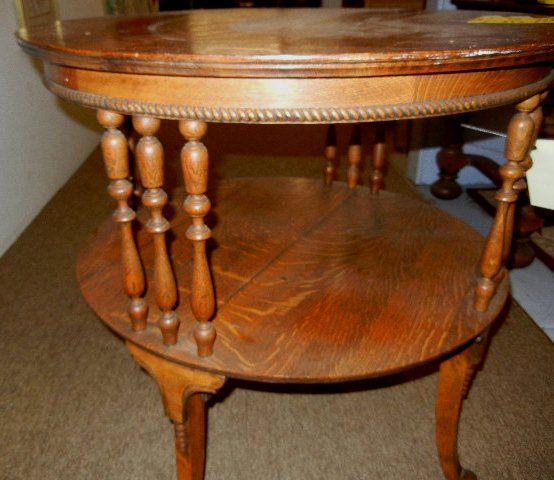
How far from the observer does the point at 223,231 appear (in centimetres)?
119

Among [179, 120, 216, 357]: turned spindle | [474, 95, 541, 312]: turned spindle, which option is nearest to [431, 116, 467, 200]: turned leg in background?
[474, 95, 541, 312]: turned spindle

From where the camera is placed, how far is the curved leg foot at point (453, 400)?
0.90 m

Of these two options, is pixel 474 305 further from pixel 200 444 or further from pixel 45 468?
pixel 45 468

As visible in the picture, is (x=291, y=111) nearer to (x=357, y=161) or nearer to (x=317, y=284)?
(x=317, y=284)

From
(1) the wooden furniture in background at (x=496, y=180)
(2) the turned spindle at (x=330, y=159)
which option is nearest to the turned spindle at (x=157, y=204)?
(2) the turned spindle at (x=330, y=159)

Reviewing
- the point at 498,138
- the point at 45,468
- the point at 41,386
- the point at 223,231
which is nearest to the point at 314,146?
the point at 498,138

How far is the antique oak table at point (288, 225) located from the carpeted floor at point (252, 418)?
0.15 meters

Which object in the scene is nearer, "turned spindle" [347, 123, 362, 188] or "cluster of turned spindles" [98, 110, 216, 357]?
"cluster of turned spindles" [98, 110, 216, 357]

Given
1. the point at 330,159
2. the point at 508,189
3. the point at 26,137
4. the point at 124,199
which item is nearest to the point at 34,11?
the point at 26,137

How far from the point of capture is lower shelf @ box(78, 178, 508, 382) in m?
0.79

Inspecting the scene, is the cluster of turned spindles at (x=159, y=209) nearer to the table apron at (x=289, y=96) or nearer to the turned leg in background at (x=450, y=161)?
the table apron at (x=289, y=96)

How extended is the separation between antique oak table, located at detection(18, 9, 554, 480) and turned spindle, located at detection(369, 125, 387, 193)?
12cm

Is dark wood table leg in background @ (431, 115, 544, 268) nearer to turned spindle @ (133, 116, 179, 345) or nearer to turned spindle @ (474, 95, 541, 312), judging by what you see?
turned spindle @ (474, 95, 541, 312)

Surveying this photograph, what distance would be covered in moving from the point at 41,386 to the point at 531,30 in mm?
1244
